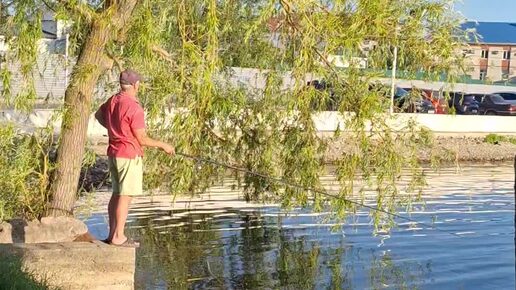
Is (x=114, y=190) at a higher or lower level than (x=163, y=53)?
lower

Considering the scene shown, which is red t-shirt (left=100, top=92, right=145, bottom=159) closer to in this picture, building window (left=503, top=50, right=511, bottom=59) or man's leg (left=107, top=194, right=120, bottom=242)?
man's leg (left=107, top=194, right=120, bottom=242)

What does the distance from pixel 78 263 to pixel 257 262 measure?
4.19 meters

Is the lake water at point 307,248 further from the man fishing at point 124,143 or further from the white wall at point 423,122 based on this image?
the man fishing at point 124,143

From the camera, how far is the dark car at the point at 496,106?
4797 centimetres

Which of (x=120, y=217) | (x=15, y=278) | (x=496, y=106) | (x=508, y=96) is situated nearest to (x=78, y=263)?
(x=120, y=217)

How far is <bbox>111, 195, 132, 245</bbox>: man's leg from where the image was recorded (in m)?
9.12

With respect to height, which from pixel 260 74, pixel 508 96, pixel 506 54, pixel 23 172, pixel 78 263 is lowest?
pixel 78 263

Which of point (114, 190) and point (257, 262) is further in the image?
point (257, 262)

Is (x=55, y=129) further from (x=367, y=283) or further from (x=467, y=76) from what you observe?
(x=467, y=76)

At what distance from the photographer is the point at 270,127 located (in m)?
12.6

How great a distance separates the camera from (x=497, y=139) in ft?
126

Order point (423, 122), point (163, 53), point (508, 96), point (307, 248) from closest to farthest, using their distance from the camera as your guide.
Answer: point (163, 53)
point (307, 248)
point (423, 122)
point (508, 96)

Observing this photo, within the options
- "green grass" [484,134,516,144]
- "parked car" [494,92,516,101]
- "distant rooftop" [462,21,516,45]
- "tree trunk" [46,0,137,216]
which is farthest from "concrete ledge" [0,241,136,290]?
"distant rooftop" [462,21,516,45]

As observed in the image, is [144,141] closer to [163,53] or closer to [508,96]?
[163,53]
